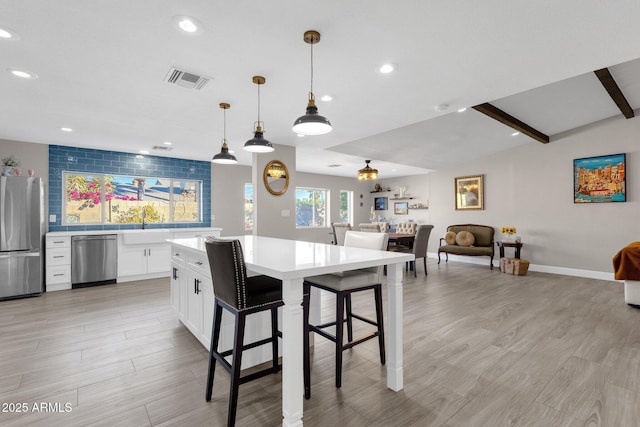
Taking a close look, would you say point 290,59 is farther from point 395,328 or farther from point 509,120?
point 509,120

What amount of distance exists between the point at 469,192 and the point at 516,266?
222 cm

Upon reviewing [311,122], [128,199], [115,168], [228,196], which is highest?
[115,168]

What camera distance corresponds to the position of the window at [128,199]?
5246mm

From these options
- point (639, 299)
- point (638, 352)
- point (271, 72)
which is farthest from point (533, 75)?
point (639, 299)

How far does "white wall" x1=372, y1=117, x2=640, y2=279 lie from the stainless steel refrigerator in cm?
840

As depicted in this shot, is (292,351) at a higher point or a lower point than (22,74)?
lower

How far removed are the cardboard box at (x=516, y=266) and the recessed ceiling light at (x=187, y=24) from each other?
20.9ft

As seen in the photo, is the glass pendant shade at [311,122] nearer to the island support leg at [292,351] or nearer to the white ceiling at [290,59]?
the white ceiling at [290,59]

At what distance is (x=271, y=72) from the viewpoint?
2.54m

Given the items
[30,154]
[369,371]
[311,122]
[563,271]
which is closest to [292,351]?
[369,371]

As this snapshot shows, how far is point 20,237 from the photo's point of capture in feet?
13.9

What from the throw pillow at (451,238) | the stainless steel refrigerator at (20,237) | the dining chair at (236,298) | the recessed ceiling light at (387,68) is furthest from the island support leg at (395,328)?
the throw pillow at (451,238)

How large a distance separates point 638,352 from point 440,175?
19.7 ft

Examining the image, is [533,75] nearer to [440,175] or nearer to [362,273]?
[362,273]
